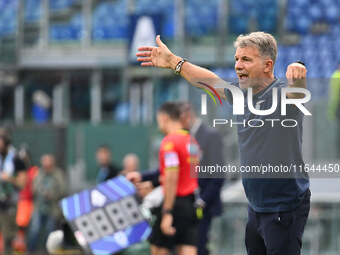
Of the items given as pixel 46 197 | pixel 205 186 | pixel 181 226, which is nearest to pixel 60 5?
pixel 46 197

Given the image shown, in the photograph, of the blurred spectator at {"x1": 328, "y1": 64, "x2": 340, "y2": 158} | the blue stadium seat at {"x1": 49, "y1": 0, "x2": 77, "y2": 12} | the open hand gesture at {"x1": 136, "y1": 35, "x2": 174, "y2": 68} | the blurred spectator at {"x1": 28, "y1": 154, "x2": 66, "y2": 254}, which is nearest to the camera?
the open hand gesture at {"x1": 136, "y1": 35, "x2": 174, "y2": 68}

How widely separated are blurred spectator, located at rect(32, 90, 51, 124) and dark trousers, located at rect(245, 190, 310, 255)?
12788 millimetres

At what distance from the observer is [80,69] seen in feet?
62.6

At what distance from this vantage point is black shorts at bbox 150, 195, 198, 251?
28.0 ft

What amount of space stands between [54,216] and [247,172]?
32.7ft

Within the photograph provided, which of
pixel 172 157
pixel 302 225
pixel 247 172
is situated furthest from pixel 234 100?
pixel 172 157

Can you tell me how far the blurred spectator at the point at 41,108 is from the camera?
17.2 metres

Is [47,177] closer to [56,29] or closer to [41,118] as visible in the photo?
[41,118]

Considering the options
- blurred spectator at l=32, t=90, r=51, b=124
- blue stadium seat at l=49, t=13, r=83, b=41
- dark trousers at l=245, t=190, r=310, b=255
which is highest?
blue stadium seat at l=49, t=13, r=83, b=41

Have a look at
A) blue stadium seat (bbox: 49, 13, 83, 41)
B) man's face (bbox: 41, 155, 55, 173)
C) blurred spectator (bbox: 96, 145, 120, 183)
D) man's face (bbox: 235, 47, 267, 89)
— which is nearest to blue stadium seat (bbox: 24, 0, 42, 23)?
blue stadium seat (bbox: 49, 13, 83, 41)

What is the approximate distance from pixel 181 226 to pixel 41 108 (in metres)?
9.23

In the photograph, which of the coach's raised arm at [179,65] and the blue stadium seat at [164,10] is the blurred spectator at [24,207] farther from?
the coach's raised arm at [179,65]

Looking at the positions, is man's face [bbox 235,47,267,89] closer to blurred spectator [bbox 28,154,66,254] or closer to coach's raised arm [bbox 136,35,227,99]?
coach's raised arm [bbox 136,35,227,99]

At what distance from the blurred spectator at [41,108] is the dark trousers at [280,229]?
12.8 m
